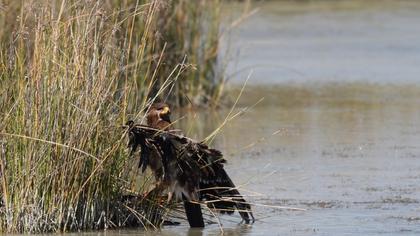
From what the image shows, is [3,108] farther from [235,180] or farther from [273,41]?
[273,41]

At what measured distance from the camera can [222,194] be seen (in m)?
7.01

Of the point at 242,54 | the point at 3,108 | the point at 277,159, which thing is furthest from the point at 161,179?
the point at 242,54

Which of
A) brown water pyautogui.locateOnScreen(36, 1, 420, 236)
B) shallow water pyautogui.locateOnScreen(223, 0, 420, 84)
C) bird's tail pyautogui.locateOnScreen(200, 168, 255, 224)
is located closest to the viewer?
bird's tail pyautogui.locateOnScreen(200, 168, 255, 224)

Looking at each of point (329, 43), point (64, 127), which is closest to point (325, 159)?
point (64, 127)

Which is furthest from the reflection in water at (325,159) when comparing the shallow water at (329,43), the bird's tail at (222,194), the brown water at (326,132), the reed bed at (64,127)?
the shallow water at (329,43)

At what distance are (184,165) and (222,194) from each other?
0.37 metres

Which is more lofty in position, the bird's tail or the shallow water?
the bird's tail

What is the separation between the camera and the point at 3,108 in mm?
6781

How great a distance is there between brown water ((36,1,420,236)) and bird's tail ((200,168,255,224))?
11 cm

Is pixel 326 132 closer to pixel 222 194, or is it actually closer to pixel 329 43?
pixel 222 194

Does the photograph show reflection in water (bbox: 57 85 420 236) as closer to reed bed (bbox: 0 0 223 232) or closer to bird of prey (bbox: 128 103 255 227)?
bird of prey (bbox: 128 103 255 227)

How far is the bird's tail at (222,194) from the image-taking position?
692 centimetres

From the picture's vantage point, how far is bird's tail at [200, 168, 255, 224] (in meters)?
6.92

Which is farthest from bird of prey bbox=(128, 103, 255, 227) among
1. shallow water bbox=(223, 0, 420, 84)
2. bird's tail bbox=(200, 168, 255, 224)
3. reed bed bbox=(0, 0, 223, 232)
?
shallow water bbox=(223, 0, 420, 84)
